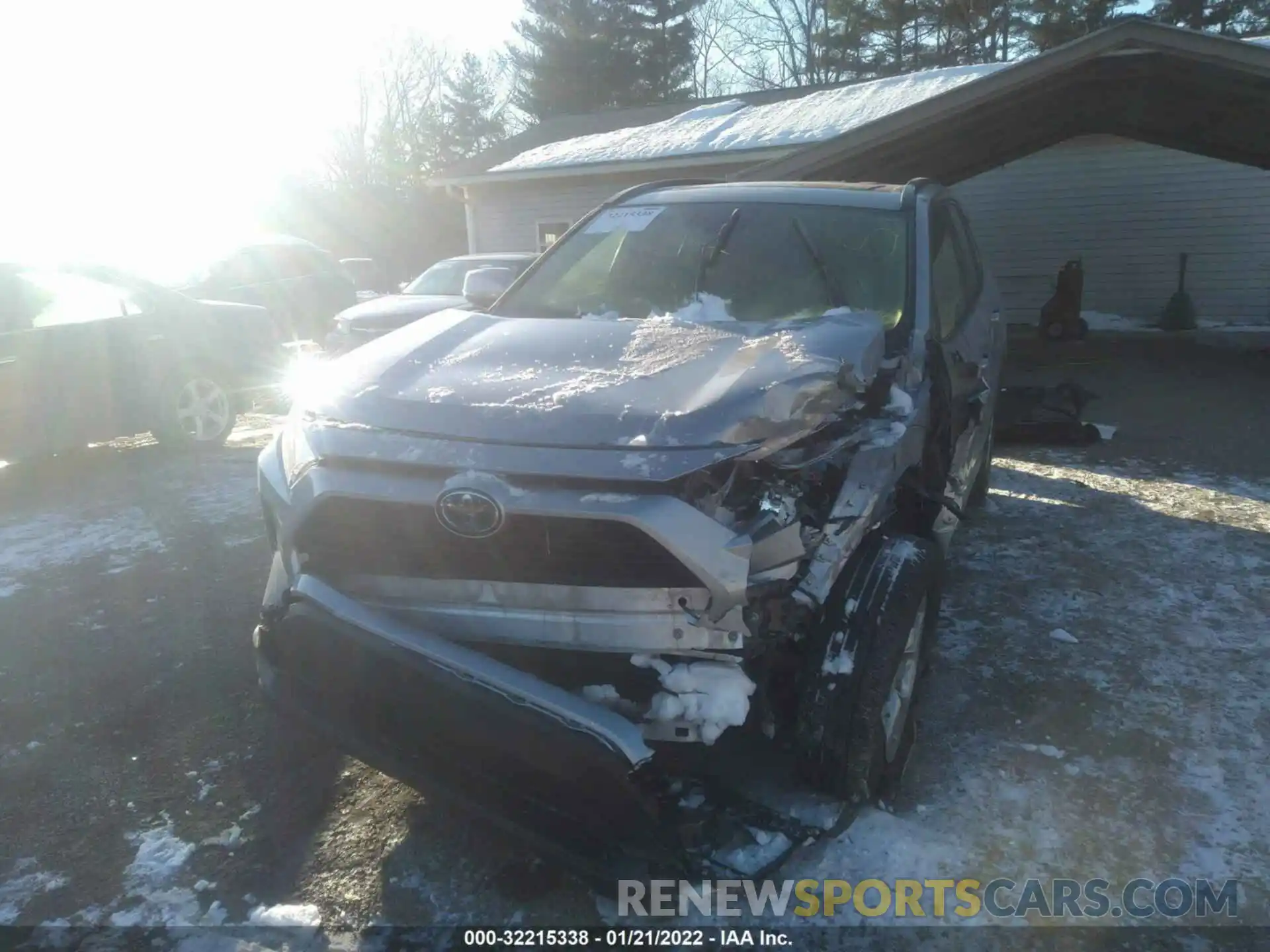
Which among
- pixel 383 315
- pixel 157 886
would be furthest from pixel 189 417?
pixel 157 886

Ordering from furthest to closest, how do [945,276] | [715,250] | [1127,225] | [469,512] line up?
[1127,225]
[945,276]
[715,250]
[469,512]

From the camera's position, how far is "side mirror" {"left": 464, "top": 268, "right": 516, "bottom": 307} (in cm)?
445

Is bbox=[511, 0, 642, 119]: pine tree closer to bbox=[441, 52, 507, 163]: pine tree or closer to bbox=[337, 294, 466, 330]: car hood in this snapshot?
bbox=[441, 52, 507, 163]: pine tree

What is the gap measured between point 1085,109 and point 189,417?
9983 mm

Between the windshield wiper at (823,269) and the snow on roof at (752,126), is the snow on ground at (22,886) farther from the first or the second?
the snow on roof at (752,126)

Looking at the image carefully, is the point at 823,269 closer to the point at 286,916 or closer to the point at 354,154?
the point at 286,916

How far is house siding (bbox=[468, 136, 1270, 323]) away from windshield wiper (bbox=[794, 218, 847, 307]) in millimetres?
11422

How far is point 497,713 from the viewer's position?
2377mm

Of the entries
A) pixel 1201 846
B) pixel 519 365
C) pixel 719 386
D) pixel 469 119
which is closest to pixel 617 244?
pixel 519 365

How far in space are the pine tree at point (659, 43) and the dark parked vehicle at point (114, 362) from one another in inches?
1147

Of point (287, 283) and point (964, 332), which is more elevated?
point (964, 332)

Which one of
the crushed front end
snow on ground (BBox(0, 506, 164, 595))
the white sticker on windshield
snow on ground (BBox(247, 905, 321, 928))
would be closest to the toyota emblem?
the crushed front end

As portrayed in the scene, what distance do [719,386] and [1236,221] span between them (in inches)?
615

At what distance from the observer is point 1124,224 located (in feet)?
51.1
